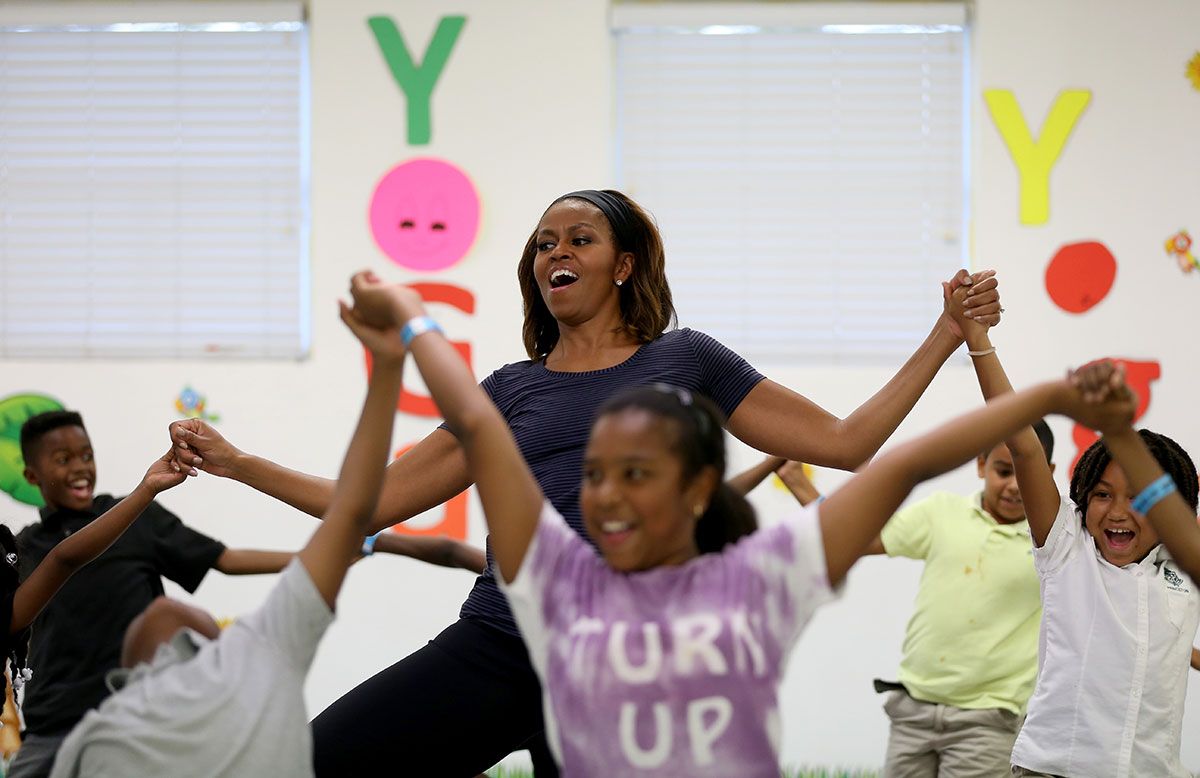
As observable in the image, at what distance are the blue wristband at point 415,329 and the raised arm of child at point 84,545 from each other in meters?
0.90

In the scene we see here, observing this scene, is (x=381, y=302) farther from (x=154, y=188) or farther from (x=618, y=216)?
(x=154, y=188)

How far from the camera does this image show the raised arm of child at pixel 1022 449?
84.5 inches

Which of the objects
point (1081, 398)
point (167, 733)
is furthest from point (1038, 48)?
point (167, 733)

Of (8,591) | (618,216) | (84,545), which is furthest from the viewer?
(8,591)

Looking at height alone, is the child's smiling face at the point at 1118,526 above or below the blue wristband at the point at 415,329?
below

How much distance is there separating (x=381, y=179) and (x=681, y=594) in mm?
3308

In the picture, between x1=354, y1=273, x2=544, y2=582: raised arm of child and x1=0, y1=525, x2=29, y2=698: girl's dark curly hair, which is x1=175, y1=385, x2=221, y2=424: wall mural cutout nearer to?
x1=0, y1=525, x2=29, y2=698: girl's dark curly hair

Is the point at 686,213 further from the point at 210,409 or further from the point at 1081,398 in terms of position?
the point at 1081,398

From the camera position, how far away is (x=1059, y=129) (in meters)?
4.49

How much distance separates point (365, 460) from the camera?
1.65m

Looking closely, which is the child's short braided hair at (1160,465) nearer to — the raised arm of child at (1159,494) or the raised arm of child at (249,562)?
the raised arm of child at (1159,494)

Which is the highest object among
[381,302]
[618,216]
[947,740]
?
[618,216]

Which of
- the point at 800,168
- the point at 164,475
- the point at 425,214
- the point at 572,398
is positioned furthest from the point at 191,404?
the point at 572,398

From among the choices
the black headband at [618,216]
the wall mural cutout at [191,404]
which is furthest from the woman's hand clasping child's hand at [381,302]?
the wall mural cutout at [191,404]
